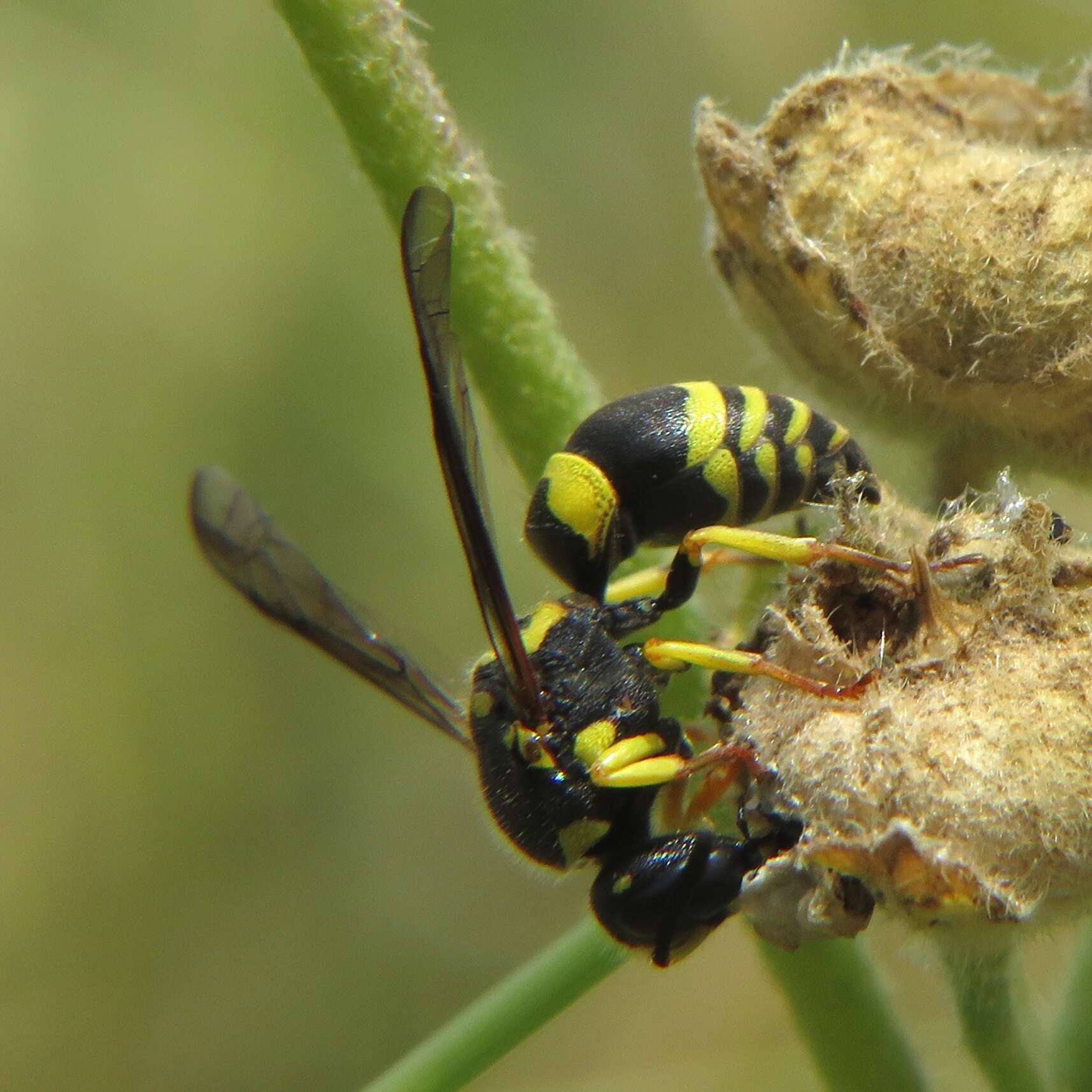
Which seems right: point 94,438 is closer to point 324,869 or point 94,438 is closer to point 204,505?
point 324,869

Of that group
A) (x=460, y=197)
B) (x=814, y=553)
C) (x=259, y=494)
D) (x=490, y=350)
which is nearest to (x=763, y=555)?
(x=814, y=553)

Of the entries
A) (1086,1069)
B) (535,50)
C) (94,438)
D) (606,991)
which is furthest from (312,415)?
(1086,1069)

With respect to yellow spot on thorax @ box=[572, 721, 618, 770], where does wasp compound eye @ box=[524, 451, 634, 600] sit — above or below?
above

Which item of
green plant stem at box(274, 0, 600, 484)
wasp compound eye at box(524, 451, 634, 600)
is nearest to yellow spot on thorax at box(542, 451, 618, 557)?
wasp compound eye at box(524, 451, 634, 600)

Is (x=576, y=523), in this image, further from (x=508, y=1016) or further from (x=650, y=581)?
(x=508, y=1016)

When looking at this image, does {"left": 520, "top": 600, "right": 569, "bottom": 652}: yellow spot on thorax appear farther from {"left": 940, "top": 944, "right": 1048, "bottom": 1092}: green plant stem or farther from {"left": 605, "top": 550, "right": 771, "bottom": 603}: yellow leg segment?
{"left": 940, "top": 944, "right": 1048, "bottom": 1092}: green plant stem

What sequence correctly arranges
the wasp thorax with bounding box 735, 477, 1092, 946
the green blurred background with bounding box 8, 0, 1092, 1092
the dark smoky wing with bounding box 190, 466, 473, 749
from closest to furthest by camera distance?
the wasp thorax with bounding box 735, 477, 1092, 946 < the dark smoky wing with bounding box 190, 466, 473, 749 < the green blurred background with bounding box 8, 0, 1092, 1092
